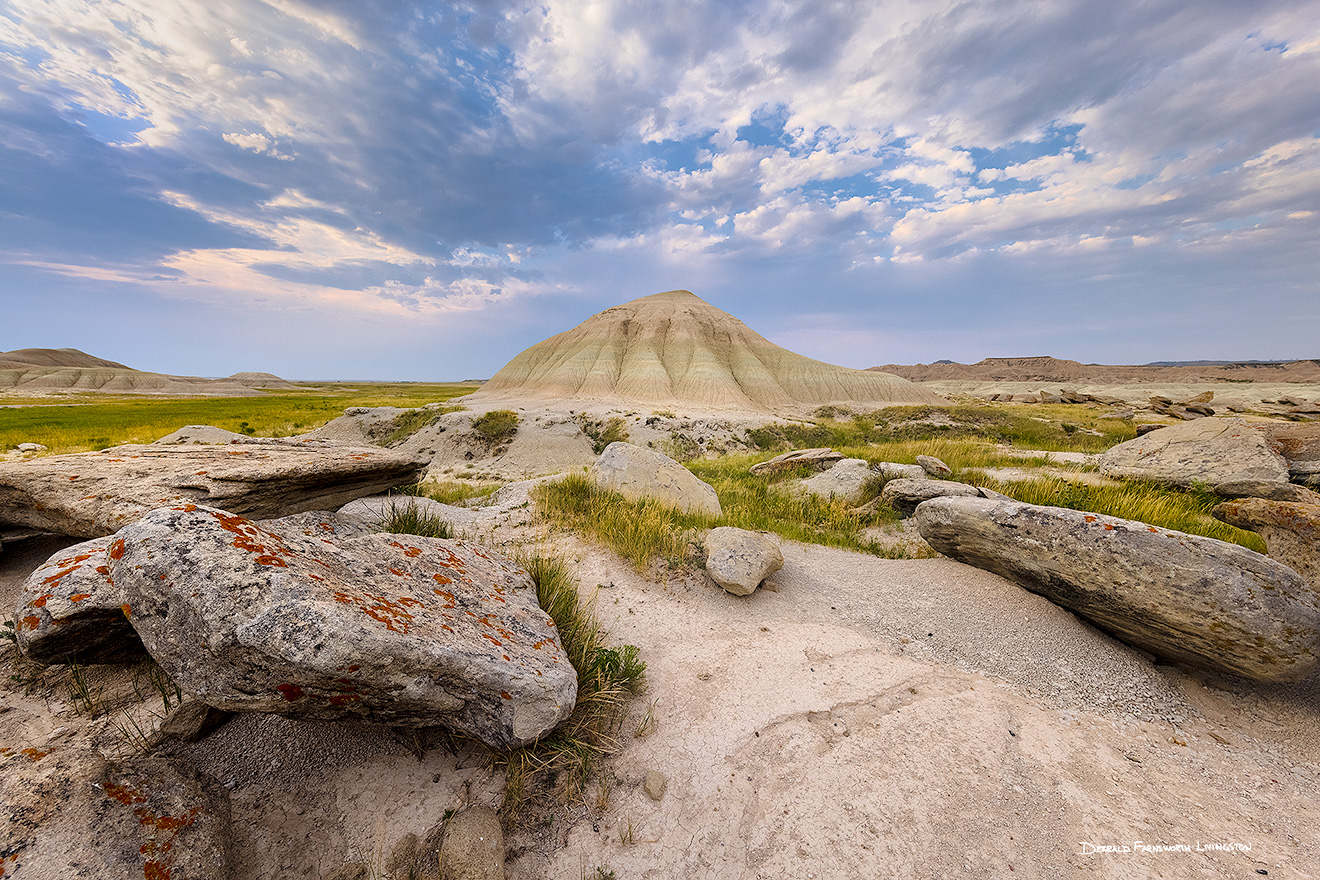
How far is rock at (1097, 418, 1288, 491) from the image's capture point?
7.36 m

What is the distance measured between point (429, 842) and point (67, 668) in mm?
2819

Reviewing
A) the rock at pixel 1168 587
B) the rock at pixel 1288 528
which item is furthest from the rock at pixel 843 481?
the rock at pixel 1288 528

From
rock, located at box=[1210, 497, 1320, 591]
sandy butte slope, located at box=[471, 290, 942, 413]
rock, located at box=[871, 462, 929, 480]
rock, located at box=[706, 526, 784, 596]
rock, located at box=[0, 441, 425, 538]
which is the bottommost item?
rock, located at box=[706, 526, 784, 596]

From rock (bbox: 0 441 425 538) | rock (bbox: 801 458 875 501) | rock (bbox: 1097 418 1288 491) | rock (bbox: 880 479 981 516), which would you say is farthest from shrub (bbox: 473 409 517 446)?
rock (bbox: 1097 418 1288 491)

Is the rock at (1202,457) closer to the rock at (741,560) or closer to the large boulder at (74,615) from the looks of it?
the rock at (741,560)

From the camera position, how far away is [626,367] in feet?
143

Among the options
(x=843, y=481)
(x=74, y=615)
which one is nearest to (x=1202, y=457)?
(x=843, y=481)

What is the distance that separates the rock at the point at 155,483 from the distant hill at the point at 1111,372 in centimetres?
13135

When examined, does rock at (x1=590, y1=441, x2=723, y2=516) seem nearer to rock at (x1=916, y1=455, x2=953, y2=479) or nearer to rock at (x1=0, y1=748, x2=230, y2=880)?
rock at (x1=916, y1=455, x2=953, y2=479)

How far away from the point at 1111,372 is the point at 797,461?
516ft

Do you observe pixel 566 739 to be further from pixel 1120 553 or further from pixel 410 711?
pixel 1120 553

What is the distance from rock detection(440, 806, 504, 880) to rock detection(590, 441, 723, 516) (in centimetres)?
529

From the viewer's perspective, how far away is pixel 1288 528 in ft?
15.8

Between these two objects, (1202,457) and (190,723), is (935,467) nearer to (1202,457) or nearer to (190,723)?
(1202,457)
